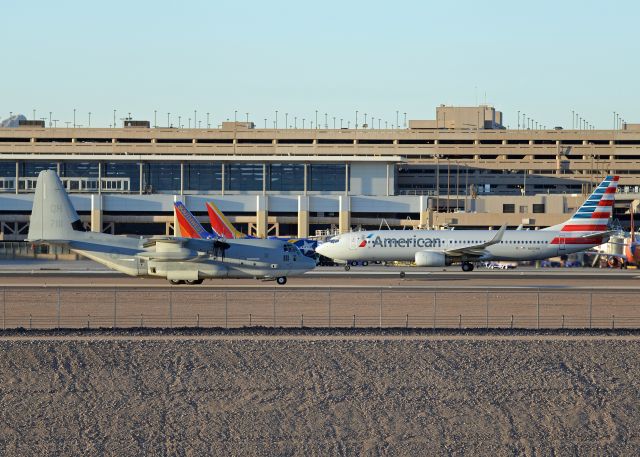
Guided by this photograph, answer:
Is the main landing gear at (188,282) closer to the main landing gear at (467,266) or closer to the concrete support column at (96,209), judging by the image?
the main landing gear at (467,266)

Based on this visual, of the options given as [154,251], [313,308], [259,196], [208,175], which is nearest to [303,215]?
[259,196]

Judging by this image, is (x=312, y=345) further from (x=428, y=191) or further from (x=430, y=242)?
(x=428, y=191)

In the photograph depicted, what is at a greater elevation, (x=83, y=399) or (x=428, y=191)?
(x=428, y=191)

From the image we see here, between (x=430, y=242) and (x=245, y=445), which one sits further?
(x=430, y=242)

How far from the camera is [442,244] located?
87000 millimetres

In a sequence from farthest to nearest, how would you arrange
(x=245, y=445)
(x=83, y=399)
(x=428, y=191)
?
(x=428, y=191) < (x=83, y=399) < (x=245, y=445)

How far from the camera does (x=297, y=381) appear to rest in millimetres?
37219

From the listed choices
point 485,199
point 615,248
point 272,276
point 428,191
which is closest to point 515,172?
point 428,191

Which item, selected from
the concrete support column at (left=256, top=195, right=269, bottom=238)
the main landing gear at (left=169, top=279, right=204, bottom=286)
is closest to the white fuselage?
the main landing gear at (left=169, top=279, right=204, bottom=286)

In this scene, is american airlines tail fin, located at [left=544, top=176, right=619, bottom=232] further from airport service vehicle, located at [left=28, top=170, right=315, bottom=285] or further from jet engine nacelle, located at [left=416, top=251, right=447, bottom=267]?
airport service vehicle, located at [left=28, top=170, right=315, bottom=285]

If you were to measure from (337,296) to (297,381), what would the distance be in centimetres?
2292

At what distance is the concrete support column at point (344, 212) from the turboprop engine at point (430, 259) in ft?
115

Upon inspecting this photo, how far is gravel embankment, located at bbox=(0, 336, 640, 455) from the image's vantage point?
1305 inches

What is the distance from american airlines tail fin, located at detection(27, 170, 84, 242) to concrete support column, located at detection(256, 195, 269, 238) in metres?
51.3
